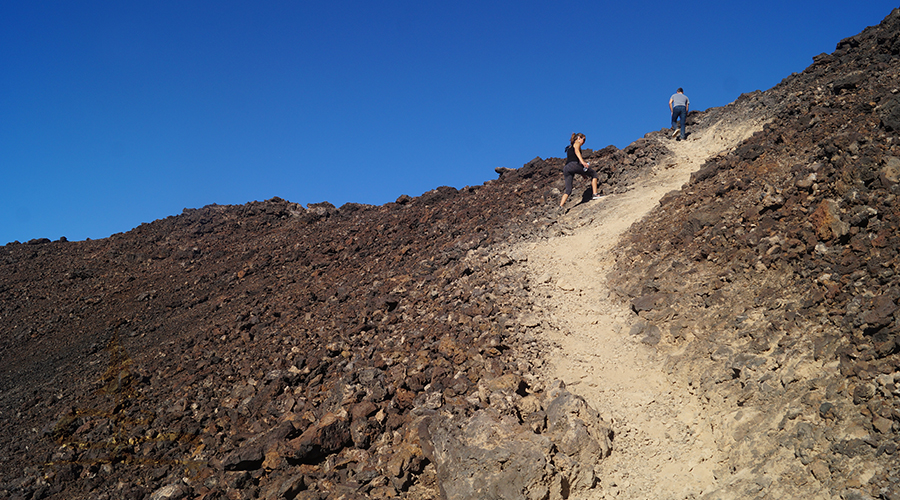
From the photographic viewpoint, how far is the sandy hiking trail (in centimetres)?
523

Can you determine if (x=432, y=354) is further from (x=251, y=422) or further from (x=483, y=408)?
(x=251, y=422)

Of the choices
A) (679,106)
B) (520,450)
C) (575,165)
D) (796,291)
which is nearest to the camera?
(520,450)

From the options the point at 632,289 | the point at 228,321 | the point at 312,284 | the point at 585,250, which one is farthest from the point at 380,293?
the point at 632,289

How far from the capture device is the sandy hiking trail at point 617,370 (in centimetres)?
523

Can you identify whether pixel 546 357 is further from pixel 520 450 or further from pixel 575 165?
pixel 575 165

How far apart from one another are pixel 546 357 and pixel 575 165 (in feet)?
19.6

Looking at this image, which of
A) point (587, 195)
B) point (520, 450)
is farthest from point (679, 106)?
point (520, 450)

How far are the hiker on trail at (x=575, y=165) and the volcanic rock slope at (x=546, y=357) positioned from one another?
1.96 feet

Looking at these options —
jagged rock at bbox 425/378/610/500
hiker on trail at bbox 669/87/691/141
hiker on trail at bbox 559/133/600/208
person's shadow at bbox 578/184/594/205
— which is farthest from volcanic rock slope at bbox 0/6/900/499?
hiker on trail at bbox 669/87/691/141

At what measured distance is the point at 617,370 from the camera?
6.74 m

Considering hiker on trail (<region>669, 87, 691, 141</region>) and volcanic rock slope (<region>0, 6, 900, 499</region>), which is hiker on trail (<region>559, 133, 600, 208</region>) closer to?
volcanic rock slope (<region>0, 6, 900, 499</region>)

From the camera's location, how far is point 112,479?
653 cm

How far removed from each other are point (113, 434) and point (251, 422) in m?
1.90

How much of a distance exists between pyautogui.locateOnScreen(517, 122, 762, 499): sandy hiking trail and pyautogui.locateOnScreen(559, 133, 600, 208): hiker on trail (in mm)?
828
